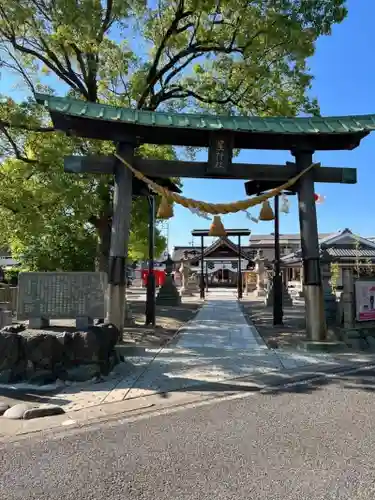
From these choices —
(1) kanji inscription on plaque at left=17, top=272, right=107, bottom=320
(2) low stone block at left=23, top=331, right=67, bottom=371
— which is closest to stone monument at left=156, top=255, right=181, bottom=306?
(1) kanji inscription on plaque at left=17, top=272, right=107, bottom=320

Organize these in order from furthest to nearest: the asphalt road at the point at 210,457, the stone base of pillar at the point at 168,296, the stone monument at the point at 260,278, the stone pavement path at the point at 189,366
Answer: the stone monument at the point at 260,278
the stone base of pillar at the point at 168,296
the stone pavement path at the point at 189,366
the asphalt road at the point at 210,457

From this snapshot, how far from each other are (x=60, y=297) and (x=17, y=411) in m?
3.60

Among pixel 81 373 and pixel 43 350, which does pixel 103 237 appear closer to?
pixel 43 350

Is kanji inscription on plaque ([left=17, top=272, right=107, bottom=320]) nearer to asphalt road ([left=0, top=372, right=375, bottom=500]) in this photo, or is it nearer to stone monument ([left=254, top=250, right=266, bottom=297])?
asphalt road ([left=0, top=372, right=375, bottom=500])

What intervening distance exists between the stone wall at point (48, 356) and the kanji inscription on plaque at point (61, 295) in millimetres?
1580

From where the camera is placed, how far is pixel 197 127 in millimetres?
8867

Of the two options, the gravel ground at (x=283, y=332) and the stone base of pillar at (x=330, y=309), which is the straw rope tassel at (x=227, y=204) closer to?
the gravel ground at (x=283, y=332)

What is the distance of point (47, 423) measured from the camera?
489 centimetres

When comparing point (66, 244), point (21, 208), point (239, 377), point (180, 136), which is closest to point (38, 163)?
point (21, 208)

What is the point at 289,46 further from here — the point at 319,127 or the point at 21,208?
the point at 21,208

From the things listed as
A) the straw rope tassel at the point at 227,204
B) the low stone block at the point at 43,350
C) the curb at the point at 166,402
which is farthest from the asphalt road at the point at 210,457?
the straw rope tassel at the point at 227,204

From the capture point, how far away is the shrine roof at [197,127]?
8.65m

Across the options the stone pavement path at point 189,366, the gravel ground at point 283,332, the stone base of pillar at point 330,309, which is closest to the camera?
the stone pavement path at point 189,366

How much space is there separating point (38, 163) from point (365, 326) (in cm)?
1042
